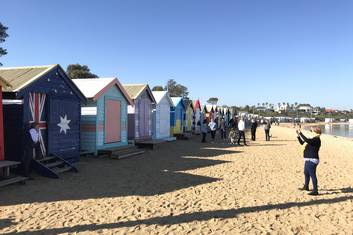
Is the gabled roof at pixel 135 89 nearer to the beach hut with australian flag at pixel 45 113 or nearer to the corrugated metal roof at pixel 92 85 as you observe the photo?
the corrugated metal roof at pixel 92 85

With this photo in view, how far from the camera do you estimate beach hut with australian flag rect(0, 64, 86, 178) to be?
10.5 meters

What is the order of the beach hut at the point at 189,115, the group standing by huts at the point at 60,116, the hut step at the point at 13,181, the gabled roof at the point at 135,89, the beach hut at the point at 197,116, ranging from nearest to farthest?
1. the hut step at the point at 13,181
2. the group standing by huts at the point at 60,116
3. the gabled roof at the point at 135,89
4. the beach hut at the point at 189,115
5. the beach hut at the point at 197,116

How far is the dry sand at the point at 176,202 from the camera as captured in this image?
647 centimetres

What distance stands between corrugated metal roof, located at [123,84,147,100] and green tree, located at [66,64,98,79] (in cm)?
3256

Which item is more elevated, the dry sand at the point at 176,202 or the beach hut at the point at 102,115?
the beach hut at the point at 102,115

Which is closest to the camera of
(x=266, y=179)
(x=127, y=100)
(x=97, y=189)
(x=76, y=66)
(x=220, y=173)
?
(x=97, y=189)

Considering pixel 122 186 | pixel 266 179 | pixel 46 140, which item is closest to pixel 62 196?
pixel 122 186

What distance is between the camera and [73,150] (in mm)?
13211

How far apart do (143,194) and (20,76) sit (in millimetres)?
5952

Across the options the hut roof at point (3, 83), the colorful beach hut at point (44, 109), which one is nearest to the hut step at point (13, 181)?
the colorful beach hut at point (44, 109)

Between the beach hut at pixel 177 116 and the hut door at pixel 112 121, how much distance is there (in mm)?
9915

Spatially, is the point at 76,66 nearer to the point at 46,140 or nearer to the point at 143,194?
the point at 46,140

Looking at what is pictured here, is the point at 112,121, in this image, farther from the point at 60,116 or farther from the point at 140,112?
the point at 60,116

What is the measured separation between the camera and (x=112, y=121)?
53.7 ft
